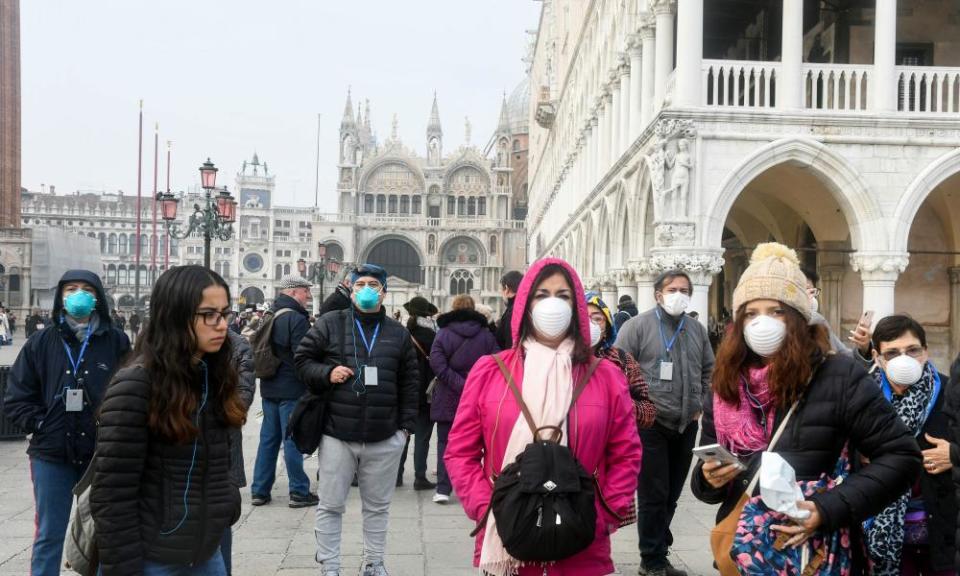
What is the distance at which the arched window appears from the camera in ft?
241

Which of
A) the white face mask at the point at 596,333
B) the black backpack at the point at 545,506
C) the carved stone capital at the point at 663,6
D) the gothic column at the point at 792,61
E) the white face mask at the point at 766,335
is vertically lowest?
the black backpack at the point at 545,506

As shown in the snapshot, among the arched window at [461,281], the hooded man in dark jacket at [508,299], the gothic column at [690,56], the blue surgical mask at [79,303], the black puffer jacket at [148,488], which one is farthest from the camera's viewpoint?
the arched window at [461,281]

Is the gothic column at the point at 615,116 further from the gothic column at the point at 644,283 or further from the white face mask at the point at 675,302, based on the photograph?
the white face mask at the point at 675,302

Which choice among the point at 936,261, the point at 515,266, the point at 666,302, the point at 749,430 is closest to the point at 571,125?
the point at 936,261

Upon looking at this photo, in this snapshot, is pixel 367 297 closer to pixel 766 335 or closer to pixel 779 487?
pixel 766 335

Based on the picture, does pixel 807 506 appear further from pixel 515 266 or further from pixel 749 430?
pixel 515 266

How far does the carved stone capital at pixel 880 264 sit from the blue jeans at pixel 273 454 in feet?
29.9

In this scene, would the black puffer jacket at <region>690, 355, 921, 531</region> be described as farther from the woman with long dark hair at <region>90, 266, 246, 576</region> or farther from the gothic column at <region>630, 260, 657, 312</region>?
the gothic column at <region>630, 260, 657, 312</region>

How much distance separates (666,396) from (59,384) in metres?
3.39

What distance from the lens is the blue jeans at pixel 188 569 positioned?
9.29ft

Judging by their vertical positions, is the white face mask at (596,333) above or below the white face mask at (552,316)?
below

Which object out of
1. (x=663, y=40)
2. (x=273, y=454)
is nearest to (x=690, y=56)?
(x=663, y=40)

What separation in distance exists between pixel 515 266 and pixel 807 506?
72859 mm

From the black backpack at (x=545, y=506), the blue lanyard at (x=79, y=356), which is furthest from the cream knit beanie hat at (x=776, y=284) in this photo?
the blue lanyard at (x=79, y=356)
